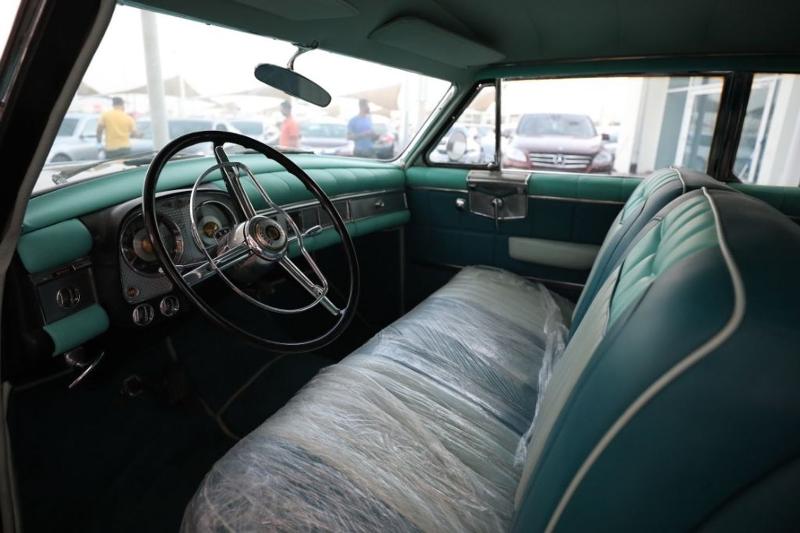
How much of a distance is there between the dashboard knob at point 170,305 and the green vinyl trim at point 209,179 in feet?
1.05

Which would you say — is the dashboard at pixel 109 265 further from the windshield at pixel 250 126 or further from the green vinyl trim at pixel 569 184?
the windshield at pixel 250 126

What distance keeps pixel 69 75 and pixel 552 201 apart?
2311mm

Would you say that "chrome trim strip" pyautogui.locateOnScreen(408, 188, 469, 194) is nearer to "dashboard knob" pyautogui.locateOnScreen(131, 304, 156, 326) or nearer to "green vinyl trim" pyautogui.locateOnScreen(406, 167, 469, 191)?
"green vinyl trim" pyautogui.locateOnScreen(406, 167, 469, 191)

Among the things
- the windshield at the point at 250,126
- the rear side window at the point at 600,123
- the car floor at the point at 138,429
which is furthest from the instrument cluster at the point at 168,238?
the windshield at the point at 250,126

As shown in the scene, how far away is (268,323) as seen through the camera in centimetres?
261

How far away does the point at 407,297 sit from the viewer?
3299 millimetres

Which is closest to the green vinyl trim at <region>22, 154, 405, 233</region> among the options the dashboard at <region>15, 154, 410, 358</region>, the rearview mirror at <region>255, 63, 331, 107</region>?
the dashboard at <region>15, 154, 410, 358</region>

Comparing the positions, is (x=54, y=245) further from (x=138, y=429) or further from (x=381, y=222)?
(x=381, y=222)

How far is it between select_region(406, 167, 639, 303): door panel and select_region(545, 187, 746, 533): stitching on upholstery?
6.94 feet

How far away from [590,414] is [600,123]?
229 inches

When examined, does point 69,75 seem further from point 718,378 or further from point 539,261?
point 539,261

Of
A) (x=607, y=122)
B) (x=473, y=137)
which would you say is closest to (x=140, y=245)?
(x=473, y=137)

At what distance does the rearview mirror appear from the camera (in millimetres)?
2008

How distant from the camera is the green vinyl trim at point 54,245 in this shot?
1.17 meters
